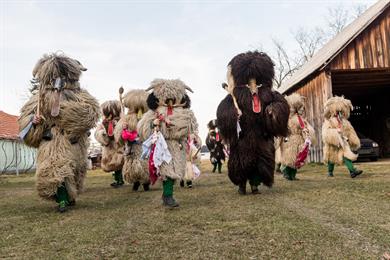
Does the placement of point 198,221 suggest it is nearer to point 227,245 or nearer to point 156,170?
point 227,245

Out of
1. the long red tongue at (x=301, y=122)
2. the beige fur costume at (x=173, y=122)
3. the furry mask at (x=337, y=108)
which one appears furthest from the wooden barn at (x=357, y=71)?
the beige fur costume at (x=173, y=122)

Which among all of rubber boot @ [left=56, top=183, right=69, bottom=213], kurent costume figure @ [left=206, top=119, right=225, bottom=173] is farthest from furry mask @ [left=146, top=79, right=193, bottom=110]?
kurent costume figure @ [left=206, top=119, right=225, bottom=173]

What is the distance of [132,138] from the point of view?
29.3ft

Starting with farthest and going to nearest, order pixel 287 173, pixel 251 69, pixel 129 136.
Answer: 1. pixel 287 173
2. pixel 129 136
3. pixel 251 69

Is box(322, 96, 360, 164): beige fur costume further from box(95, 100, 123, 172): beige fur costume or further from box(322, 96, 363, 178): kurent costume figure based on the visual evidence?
box(95, 100, 123, 172): beige fur costume

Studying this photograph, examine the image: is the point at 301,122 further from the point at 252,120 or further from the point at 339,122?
the point at 252,120

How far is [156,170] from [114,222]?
1.46m

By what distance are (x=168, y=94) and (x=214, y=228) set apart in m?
2.88

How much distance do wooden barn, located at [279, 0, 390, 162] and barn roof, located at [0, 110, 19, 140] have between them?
54.9 feet

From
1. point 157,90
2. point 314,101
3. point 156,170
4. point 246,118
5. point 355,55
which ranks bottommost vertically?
point 156,170

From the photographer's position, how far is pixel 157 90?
6855mm

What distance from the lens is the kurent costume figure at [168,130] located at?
6.44 m

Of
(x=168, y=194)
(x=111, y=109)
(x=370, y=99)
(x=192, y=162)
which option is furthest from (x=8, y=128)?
(x=370, y=99)

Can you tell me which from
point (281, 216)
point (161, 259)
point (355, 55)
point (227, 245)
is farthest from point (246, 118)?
point (355, 55)
